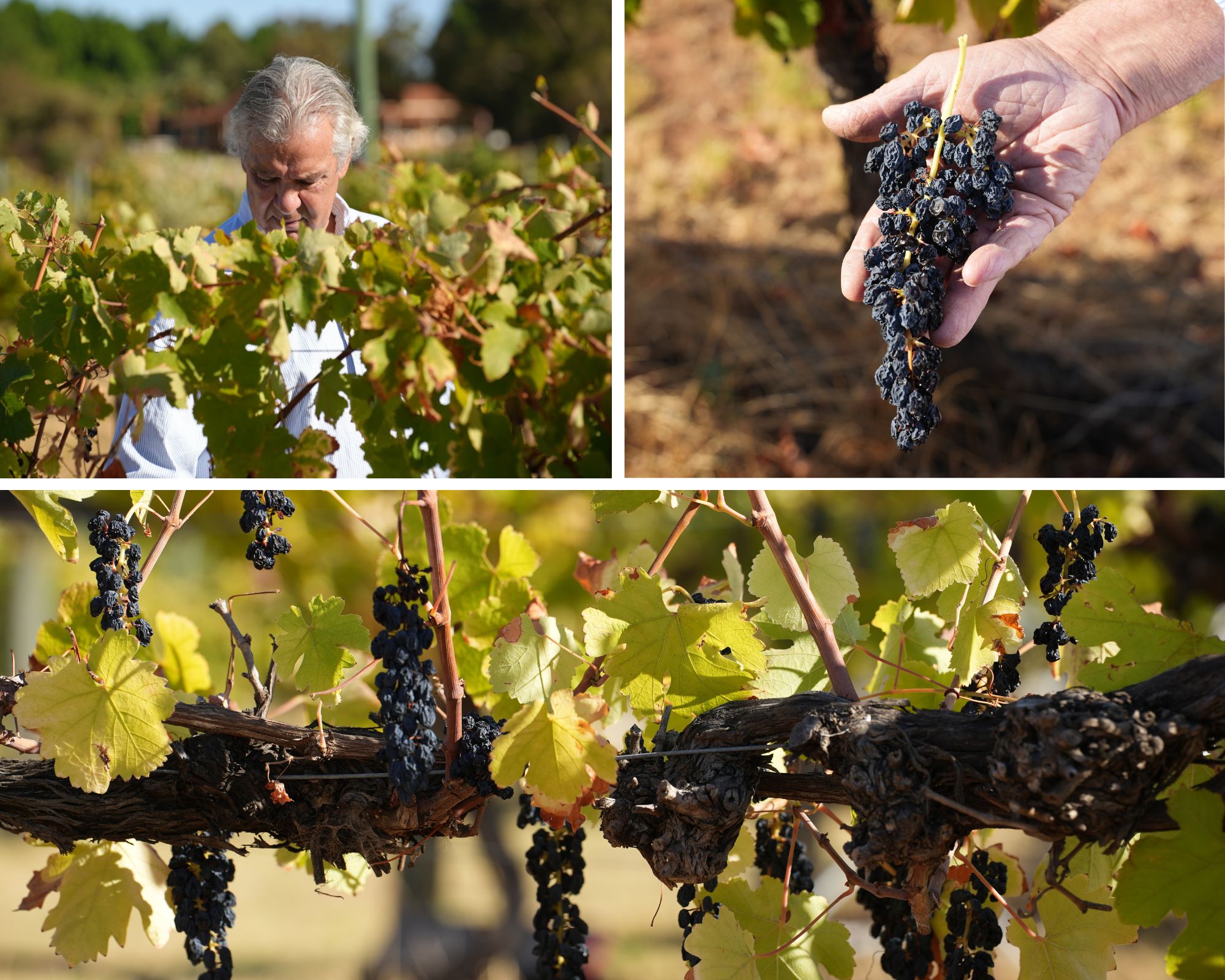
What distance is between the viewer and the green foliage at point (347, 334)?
4.80 ft

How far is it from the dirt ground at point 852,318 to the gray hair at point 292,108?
185 centimetres

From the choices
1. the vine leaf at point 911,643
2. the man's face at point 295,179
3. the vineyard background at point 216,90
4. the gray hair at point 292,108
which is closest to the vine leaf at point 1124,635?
the vine leaf at point 911,643

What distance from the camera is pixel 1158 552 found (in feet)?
15.5

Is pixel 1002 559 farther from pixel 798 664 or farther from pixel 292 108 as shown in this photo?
pixel 292 108

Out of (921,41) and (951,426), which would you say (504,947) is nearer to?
(951,426)

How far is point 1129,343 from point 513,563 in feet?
11.3

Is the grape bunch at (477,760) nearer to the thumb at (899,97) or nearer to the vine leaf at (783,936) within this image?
the vine leaf at (783,936)

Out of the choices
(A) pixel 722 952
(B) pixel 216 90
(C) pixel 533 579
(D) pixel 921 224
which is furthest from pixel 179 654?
(B) pixel 216 90

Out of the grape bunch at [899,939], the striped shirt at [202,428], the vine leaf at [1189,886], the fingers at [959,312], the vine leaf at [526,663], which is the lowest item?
the grape bunch at [899,939]

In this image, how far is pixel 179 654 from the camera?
1.61m

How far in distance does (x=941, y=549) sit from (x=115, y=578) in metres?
0.97

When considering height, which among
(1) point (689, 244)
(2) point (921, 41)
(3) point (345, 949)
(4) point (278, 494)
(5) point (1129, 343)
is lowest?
(3) point (345, 949)

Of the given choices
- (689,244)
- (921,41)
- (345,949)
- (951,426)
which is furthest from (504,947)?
(921,41)

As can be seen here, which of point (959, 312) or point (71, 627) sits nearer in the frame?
point (71, 627)
